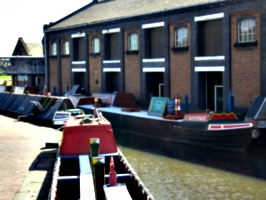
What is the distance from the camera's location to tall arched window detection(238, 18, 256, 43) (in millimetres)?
23922

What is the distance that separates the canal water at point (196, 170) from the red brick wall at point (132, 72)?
32.3ft

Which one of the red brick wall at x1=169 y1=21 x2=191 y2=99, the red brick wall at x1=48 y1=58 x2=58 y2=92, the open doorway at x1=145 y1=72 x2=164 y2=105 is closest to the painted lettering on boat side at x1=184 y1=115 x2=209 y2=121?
the red brick wall at x1=169 y1=21 x2=191 y2=99

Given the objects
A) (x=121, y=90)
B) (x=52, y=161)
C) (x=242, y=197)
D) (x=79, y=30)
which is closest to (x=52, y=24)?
(x=79, y=30)

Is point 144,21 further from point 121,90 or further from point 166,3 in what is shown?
point 121,90

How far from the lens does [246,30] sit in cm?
2425

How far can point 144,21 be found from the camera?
103ft

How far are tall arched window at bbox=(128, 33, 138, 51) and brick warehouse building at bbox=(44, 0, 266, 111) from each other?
7 cm

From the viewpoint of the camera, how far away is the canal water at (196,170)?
1407cm

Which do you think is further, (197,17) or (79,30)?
(79,30)

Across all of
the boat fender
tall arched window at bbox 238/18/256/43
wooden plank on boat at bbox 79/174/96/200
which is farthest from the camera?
tall arched window at bbox 238/18/256/43

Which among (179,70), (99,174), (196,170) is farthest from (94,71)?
(99,174)

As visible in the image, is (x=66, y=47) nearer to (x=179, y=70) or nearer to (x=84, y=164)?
(x=179, y=70)

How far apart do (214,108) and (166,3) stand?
7570 mm

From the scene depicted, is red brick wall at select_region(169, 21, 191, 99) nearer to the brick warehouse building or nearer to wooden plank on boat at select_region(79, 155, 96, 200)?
the brick warehouse building
